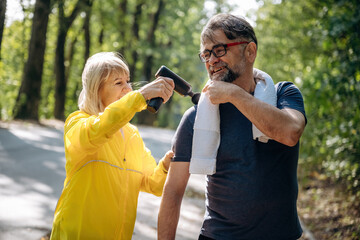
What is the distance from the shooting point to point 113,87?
2.76m

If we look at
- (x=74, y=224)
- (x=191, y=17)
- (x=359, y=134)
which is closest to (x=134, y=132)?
(x=74, y=224)

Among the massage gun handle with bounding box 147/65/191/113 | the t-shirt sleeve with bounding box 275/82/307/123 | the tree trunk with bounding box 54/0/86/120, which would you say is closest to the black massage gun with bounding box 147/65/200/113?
the massage gun handle with bounding box 147/65/191/113

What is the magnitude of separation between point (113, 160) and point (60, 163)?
6909mm

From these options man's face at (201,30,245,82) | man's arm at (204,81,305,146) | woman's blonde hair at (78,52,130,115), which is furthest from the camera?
woman's blonde hair at (78,52,130,115)

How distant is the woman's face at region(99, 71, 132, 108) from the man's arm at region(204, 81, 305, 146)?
82 centimetres

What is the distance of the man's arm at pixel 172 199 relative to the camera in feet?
8.04

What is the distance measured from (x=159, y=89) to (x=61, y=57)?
19498mm

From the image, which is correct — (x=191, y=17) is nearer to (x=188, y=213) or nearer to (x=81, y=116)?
(x=188, y=213)

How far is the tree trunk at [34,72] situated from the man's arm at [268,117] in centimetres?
1455

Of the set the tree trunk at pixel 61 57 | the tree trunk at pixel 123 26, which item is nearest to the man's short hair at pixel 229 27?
the tree trunk at pixel 61 57

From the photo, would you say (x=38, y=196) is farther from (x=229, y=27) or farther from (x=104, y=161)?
(x=229, y=27)

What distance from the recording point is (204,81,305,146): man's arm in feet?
7.19

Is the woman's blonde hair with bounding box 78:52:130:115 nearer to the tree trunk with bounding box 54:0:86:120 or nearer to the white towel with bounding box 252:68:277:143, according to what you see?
the white towel with bounding box 252:68:277:143

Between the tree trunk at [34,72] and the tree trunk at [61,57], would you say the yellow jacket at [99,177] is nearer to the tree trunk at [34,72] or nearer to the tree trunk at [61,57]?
the tree trunk at [34,72]
